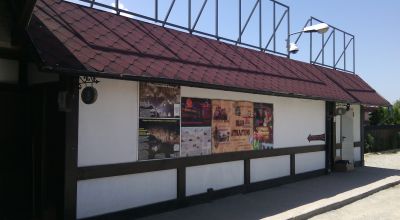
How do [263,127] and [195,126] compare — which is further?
[263,127]

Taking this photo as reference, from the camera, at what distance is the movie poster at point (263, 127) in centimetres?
1077

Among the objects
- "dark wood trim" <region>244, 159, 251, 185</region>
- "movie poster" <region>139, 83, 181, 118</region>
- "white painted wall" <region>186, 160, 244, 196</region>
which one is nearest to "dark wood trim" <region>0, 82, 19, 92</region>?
"movie poster" <region>139, 83, 181, 118</region>

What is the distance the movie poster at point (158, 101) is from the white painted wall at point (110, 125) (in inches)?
6.5

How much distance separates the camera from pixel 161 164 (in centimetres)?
806

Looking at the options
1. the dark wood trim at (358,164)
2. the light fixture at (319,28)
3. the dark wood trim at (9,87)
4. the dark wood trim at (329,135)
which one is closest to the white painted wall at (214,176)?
the dark wood trim at (9,87)

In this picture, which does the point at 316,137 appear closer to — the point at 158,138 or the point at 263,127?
the point at 263,127

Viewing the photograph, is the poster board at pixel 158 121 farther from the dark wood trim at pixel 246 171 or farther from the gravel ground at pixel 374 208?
the gravel ground at pixel 374 208

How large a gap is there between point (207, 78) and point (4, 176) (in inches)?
165

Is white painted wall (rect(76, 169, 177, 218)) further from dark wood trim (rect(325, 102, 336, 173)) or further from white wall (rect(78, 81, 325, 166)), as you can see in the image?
dark wood trim (rect(325, 102, 336, 173))

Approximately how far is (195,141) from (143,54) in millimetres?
2253

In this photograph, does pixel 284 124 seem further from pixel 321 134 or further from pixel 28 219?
pixel 28 219

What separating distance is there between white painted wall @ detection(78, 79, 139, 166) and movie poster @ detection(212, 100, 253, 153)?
241 cm

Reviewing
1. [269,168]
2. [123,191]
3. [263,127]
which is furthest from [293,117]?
[123,191]

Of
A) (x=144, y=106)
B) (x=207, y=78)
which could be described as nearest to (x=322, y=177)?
(x=207, y=78)
